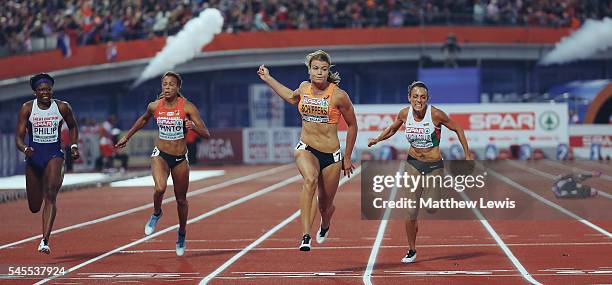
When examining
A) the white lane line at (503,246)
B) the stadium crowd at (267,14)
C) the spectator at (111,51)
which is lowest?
the white lane line at (503,246)

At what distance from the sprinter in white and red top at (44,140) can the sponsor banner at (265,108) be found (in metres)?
35.2

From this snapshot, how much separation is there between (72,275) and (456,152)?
2696 cm

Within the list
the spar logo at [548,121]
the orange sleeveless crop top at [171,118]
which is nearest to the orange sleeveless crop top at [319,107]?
the orange sleeveless crop top at [171,118]

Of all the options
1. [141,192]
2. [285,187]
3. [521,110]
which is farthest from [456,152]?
[141,192]

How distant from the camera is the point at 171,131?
44.9ft

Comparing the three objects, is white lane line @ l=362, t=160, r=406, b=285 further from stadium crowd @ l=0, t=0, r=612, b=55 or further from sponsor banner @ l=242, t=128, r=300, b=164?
stadium crowd @ l=0, t=0, r=612, b=55

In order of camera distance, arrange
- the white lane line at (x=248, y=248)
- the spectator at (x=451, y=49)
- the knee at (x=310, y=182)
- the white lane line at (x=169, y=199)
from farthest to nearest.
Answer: the spectator at (x=451, y=49)
the white lane line at (x=169, y=199)
the knee at (x=310, y=182)
the white lane line at (x=248, y=248)

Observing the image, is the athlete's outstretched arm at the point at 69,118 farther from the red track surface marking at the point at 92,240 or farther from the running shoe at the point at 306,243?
the running shoe at the point at 306,243

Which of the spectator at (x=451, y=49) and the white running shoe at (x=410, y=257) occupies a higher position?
the spectator at (x=451, y=49)

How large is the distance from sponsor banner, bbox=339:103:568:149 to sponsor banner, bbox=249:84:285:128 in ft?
34.3

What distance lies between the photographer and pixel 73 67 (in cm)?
4828

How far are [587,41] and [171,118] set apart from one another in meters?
38.5

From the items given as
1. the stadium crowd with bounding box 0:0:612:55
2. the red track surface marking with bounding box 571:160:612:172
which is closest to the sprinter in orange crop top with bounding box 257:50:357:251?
the red track surface marking with bounding box 571:160:612:172

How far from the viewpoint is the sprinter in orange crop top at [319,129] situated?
496 inches
